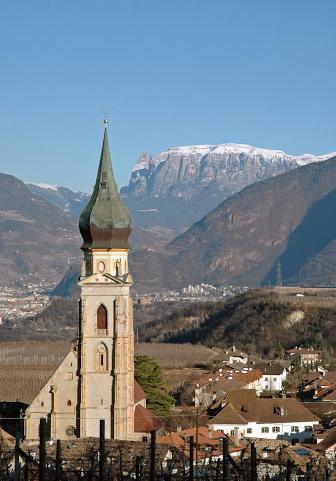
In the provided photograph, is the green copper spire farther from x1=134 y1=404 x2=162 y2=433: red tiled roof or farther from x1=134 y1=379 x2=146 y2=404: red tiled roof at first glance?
x1=134 y1=379 x2=146 y2=404: red tiled roof

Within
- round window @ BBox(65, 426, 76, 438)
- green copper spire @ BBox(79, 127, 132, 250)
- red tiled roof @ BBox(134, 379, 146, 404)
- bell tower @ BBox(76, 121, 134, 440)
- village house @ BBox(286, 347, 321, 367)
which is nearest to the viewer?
bell tower @ BBox(76, 121, 134, 440)

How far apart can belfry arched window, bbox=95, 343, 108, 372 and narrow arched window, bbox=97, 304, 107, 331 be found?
838 mm

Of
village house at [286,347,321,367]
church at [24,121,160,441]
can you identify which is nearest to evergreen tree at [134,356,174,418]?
church at [24,121,160,441]

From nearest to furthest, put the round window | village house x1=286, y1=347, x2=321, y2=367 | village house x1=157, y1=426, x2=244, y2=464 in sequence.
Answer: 1. village house x1=157, y1=426, x2=244, y2=464
2. the round window
3. village house x1=286, y1=347, x2=321, y2=367

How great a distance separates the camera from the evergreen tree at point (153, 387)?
84.8 meters

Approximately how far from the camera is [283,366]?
124625 mm

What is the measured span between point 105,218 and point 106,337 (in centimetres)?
543

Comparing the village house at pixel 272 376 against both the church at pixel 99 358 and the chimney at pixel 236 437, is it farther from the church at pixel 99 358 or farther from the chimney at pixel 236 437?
the church at pixel 99 358

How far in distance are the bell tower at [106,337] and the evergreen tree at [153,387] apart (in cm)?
1268

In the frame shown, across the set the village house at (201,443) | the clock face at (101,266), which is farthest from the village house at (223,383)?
the clock face at (101,266)

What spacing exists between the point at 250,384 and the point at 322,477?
57.2m

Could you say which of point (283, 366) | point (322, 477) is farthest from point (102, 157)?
point (283, 366)

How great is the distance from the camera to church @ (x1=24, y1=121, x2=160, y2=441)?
70312mm

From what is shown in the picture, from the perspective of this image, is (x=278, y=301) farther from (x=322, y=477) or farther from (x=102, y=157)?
(x=322, y=477)
